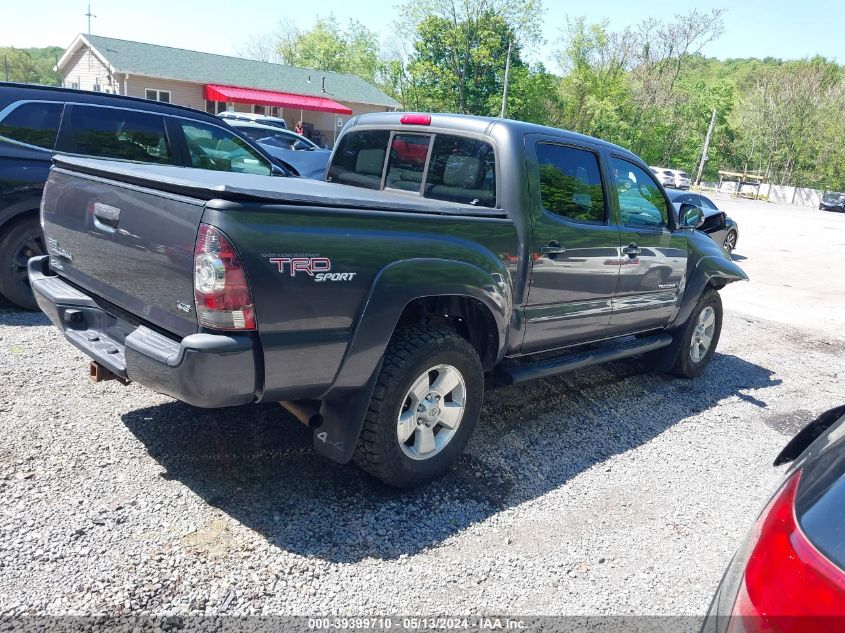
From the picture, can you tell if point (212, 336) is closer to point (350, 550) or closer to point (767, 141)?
point (350, 550)

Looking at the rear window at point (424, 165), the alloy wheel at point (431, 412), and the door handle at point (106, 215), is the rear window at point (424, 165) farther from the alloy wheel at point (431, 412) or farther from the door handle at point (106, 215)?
the door handle at point (106, 215)

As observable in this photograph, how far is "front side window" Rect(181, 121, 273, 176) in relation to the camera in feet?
21.1

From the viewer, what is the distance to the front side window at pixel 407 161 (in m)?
4.44

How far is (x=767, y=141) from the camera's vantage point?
6512 cm

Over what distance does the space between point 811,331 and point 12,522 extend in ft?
30.3

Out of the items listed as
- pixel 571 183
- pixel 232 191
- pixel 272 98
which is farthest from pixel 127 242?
pixel 272 98

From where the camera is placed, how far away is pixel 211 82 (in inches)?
1416

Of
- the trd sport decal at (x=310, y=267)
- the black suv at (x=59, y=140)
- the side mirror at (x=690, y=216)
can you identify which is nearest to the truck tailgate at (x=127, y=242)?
the trd sport decal at (x=310, y=267)

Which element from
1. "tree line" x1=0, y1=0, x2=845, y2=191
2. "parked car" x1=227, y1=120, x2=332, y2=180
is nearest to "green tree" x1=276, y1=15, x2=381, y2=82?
"tree line" x1=0, y1=0, x2=845, y2=191

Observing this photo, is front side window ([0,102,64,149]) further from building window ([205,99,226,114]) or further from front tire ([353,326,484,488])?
building window ([205,99,226,114])

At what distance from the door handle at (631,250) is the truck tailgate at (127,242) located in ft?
10.5

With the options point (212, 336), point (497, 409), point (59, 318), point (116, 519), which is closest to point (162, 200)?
point (212, 336)

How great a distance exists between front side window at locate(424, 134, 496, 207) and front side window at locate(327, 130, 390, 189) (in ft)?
1.77

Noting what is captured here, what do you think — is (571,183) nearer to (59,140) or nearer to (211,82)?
(59,140)
